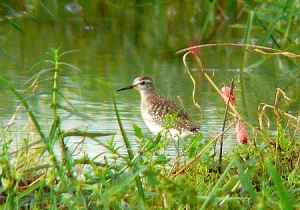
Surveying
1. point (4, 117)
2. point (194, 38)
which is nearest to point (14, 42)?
point (194, 38)

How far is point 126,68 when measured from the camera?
8.49 metres

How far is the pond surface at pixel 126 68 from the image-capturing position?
664cm

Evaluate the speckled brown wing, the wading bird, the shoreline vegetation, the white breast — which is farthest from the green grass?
the white breast

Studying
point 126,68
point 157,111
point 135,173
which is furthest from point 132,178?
point 126,68

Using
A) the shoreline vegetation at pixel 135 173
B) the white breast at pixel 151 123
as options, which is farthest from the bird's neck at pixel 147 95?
the shoreline vegetation at pixel 135 173

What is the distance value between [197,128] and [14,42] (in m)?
3.28

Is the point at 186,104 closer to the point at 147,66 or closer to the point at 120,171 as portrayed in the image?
the point at 147,66

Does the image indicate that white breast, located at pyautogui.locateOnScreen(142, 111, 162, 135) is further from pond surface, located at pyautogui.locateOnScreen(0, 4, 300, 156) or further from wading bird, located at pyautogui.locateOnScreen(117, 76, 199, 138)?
pond surface, located at pyautogui.locateOnScreen(0, 4, 300, 156)

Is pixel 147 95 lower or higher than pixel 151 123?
higher

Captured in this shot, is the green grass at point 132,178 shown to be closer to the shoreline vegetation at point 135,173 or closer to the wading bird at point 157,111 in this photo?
the shoreline vegetation at point 135,173

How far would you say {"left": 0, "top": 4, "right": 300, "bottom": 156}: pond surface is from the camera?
6.64m

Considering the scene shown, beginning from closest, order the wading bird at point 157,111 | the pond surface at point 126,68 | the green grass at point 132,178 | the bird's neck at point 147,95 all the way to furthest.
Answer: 1. the green grass at point 132,178
2. the wading bird at point 157,111
3. the pond surface at point 126,68
4. the bird's neck at point 147,95

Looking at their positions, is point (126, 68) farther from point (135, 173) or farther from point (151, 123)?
point (135, 173)

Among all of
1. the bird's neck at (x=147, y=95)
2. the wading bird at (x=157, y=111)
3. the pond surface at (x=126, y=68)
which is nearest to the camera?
the wading bird at (x=157, y=111)
